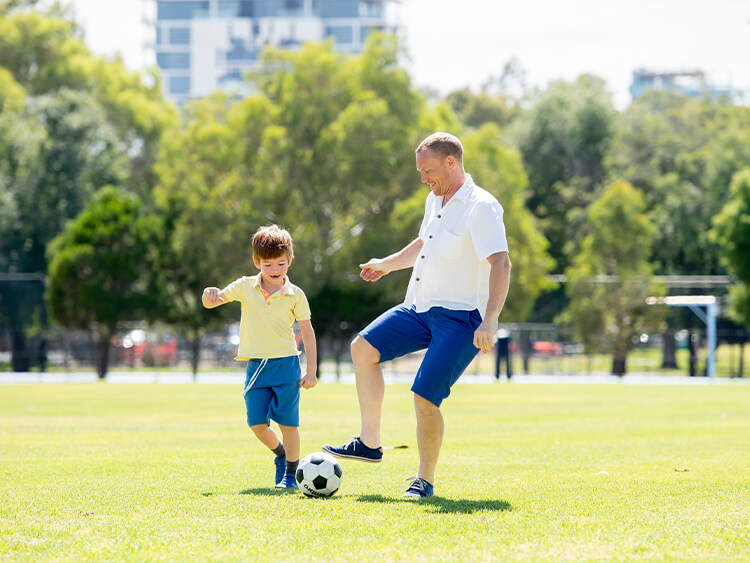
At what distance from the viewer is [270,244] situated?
22.0 ft

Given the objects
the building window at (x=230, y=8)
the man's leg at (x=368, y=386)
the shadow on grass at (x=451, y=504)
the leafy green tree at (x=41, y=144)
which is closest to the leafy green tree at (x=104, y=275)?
the leafy green tree at (x=41, y=144)

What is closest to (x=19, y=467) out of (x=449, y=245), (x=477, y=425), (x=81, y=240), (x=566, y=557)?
(x=449, y=245)

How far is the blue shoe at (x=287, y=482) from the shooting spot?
22.1 ft

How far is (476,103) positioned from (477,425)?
60.2 m

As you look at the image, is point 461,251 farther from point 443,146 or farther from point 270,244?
point 270,244

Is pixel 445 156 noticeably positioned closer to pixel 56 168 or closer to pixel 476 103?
pixel 56 168

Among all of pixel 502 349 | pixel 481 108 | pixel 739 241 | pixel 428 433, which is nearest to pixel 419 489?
pixel 428 433

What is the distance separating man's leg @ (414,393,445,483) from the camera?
6.18m

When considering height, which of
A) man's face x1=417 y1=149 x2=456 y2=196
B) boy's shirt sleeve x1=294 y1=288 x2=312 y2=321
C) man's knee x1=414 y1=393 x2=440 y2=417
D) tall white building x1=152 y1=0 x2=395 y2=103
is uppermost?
tall white building x1=152 y1=0 x2=395 y2=103

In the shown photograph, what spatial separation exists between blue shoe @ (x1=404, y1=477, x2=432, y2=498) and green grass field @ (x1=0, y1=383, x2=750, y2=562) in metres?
0.12

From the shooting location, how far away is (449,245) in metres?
6.26

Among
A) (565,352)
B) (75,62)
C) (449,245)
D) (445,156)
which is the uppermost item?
(75,62)

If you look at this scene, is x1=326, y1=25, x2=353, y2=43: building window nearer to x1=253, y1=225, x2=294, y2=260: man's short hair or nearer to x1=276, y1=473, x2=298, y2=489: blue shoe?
x1=253, y1=225, x2=294, y2=260: man's short hair

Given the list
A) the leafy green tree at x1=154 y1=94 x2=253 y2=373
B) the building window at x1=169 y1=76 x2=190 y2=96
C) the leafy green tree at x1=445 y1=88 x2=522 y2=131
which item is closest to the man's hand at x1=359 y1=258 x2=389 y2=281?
the leafy green tree at x1=154 y1=94 x2=253 y2=373
